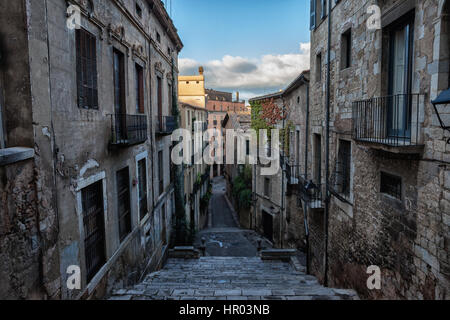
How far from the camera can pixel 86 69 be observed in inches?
235

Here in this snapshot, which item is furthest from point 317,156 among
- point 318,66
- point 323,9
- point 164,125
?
point 164,125

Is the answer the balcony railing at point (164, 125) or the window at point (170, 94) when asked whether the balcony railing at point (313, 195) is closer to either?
the balcony railing at point (164, 125)

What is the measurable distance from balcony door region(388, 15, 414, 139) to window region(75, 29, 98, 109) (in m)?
5.67

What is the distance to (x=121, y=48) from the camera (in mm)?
7941

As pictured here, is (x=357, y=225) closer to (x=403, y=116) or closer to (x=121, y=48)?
(x=403, y=116)

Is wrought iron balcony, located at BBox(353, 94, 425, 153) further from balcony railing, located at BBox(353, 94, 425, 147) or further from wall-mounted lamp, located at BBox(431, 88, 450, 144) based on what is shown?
wall-mounted lamp, located at BBox(431, 88, 450, 144)

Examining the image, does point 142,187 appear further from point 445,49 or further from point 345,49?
point 445,49

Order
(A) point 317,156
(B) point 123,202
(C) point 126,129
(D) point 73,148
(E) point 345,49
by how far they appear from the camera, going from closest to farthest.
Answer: (D) point 73,148
(C) point 126,129
(B) point 123,202
(E) point 345,49
(A) point 317,156

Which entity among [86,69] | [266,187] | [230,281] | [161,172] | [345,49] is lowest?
[230,281]

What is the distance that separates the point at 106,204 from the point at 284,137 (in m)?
11.3

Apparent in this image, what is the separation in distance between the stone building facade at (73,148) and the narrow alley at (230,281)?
861mm

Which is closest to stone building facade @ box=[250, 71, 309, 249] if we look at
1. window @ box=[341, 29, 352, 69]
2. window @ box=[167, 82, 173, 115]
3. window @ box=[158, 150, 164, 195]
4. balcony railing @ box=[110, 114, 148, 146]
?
window @ box=[341, 29, 352, 69]

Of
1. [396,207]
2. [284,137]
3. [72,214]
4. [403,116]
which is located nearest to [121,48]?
[72,214]

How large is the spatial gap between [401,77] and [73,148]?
622 cm
